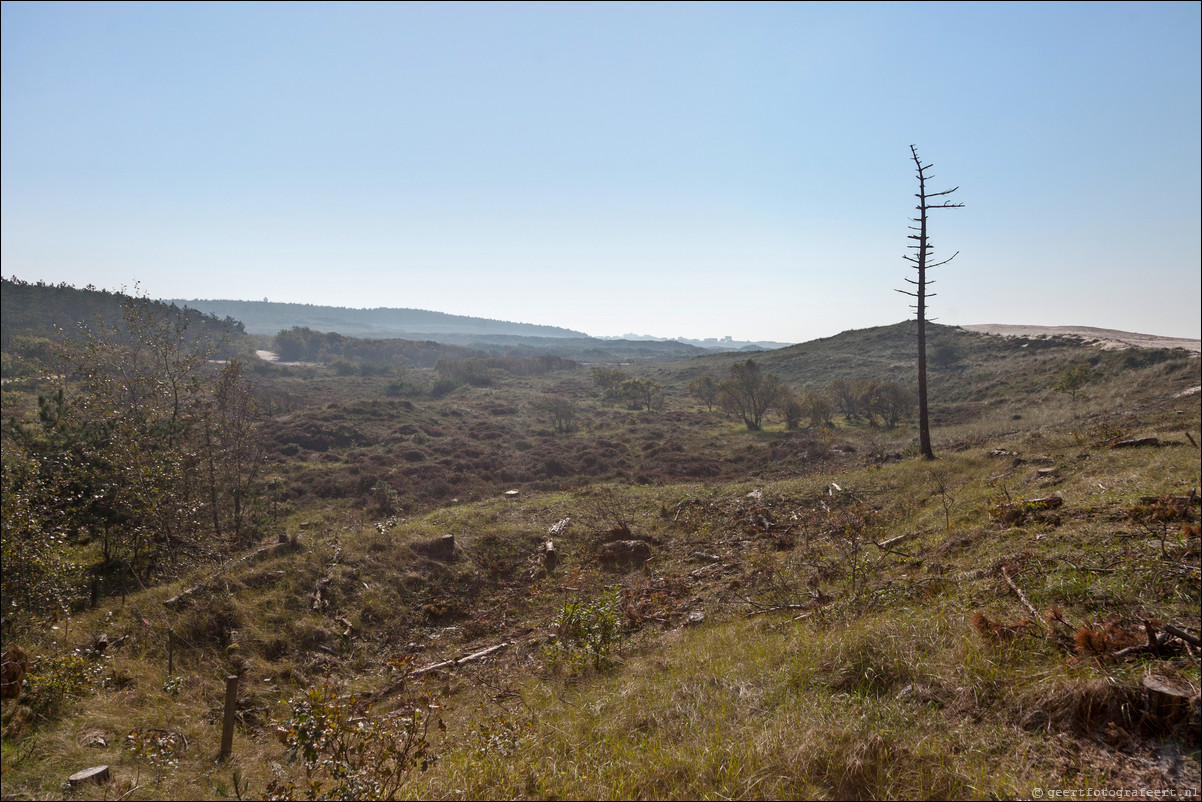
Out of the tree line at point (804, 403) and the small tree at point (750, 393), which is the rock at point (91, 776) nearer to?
the tree line at point (804, 403)

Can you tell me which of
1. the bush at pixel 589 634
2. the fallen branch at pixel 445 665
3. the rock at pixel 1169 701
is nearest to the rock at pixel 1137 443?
the rock at pixel 1169 701

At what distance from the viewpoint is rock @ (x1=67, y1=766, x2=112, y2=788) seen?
3658 mm

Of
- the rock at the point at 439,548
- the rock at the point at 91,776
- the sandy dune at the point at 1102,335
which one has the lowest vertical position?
the rock at the point at 439,548

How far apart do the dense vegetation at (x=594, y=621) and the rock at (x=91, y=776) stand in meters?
0.10

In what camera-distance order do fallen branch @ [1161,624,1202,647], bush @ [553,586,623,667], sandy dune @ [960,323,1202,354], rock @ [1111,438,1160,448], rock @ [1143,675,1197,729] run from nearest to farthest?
rock @ [1143,675,1197,729] → fallen branch @ [1161,624,1202,647] → bush @ [553,586,623,667] → rock @ [1111,438,1160,448] → sandy dune @ [960,323,1202,354]

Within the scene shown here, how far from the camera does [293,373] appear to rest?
70062 millimetres

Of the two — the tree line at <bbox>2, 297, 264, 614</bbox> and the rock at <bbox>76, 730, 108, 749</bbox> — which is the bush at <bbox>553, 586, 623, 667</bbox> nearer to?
the rock at <bbox>76, 730, 108, 749</bbox>

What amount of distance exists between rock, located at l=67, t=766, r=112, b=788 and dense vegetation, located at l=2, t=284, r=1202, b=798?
0.10 metres

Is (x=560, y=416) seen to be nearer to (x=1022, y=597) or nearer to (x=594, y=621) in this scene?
(x=594, y=621)

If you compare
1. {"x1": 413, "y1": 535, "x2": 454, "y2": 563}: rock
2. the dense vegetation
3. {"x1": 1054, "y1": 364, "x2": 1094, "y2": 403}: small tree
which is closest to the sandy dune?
{"x1": 1054, "y1": 364, "x2": 1094, "y2": 403}: small tree

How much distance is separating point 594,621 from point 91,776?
4970mm

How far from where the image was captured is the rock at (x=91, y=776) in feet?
12.0

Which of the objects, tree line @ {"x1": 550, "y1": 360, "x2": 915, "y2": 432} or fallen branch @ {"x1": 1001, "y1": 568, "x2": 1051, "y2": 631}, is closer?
fallen branch @ {"x1": 1001, "y1": 568, "x2": 1051, "y2": 631}

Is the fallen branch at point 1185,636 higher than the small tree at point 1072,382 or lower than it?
lower
